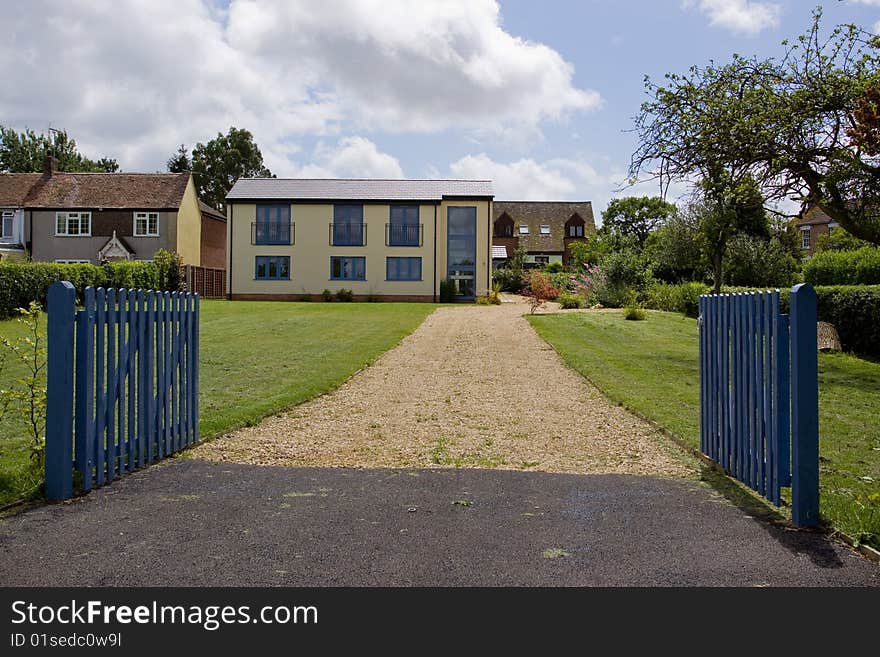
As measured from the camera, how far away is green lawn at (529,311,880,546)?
6.46 metres

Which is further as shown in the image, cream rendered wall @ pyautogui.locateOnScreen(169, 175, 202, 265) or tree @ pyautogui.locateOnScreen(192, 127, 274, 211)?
tree @ pyautogui.locateOnScreen(192, 127, 274, 211)

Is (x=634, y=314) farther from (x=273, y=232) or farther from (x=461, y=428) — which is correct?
(x=273, y=232)

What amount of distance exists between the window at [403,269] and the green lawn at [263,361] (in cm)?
1927

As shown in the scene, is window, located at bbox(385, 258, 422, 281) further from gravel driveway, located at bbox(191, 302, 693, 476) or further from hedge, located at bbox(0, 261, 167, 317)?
gravel driveway, located at bbox(191, 302, 693, 476)

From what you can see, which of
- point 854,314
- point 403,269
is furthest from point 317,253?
point 854,314

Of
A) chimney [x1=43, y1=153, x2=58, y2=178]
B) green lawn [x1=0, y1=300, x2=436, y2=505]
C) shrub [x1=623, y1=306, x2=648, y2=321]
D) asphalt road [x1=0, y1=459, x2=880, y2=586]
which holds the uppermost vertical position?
chimney [x1=43, y1=153, x2=58, y2=178]

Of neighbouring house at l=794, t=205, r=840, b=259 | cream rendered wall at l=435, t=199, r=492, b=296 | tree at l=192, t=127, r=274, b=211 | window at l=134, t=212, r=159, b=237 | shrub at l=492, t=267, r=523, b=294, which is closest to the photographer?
window at l=134, t=212, r=159, b=237

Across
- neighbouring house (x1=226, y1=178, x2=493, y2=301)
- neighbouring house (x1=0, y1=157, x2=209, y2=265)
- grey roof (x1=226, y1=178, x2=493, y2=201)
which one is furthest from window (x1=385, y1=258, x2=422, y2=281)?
neighbouring house (x1=0, y1=157, x2=209, y2=265)

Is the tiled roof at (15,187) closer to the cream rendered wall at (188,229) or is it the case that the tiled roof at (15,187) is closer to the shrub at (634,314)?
the cream rendered wall at (188,229)

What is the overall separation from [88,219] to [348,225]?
16.3 meters

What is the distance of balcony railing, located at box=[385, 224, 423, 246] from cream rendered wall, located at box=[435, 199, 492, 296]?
1.33m

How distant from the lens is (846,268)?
27.8m

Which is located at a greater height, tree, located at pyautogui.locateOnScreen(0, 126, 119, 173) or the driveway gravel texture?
tree, located at pyautogui.locateOnScreen(0, 126, 119, 173)
